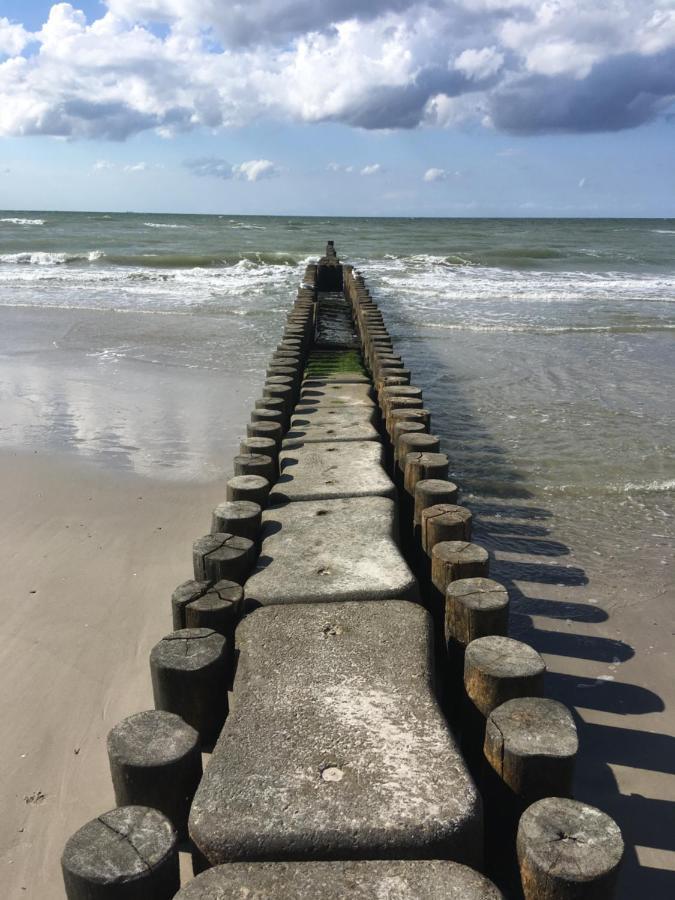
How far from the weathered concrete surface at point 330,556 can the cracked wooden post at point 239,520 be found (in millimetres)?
128

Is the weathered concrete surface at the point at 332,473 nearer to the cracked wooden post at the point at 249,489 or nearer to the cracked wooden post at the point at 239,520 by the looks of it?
the cracked wooden post at the point at 249,489

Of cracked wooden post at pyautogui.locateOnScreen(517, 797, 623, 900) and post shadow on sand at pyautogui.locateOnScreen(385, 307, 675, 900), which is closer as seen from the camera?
cracked wooden post at pyautogui.locateOnScreen(517, 797, 623, 900)

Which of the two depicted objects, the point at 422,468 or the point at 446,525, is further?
the point at 422,468

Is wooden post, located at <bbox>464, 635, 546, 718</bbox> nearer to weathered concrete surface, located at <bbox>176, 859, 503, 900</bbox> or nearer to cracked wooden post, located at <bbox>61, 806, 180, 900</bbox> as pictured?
weathered concrete surface, located at <bbox>176, 859, 503, 900</bbox>

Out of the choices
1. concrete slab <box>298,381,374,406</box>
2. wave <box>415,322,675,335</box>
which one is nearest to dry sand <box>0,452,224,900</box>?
concrete slab <box>298,381,374,406</box>

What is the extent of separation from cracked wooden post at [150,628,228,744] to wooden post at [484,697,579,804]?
1024mm

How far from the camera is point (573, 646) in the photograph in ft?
14.6

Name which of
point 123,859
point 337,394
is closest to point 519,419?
point 337,394

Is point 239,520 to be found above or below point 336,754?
above

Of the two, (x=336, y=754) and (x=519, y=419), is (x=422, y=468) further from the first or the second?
(x=519, y=419)

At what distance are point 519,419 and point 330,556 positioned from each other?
5.37 metres

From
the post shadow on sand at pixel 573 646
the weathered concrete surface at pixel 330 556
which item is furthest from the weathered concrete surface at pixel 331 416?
the weathered concrete surface at pixel 330 556

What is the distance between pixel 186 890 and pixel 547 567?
3.79 metres

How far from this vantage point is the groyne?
2.13 m
